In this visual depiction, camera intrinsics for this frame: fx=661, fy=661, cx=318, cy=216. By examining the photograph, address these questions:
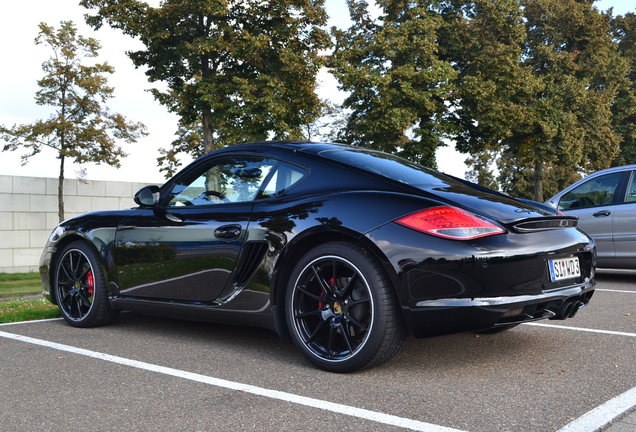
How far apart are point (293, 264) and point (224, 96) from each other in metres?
23.6

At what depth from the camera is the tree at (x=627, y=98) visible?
40094mm

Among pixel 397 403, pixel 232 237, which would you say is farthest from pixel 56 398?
pixel 397 403

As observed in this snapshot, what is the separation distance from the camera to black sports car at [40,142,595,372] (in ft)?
11.8

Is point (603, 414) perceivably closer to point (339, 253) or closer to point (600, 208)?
point (339, 253)

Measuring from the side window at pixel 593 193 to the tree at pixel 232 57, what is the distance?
54.4ft

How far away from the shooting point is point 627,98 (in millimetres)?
40062

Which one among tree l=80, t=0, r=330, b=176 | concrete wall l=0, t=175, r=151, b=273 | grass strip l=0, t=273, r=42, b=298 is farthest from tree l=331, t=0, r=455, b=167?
grass strip l=0, t=273, r=42, b=298

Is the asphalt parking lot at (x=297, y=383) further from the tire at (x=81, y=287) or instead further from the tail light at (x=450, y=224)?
the tail light at (x=450, y=224)

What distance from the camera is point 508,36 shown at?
34219mm

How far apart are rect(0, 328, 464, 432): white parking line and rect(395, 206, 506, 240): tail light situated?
1.05 meters

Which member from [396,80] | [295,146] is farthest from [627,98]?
[295,146]

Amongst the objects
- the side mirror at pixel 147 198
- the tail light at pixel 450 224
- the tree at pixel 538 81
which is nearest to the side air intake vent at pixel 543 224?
the tail light at pixel 450 224

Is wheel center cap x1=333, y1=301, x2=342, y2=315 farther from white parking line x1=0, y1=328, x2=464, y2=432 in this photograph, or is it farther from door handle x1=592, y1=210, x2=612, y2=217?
door handle x1=592, y1=210, x2=612, y2=217

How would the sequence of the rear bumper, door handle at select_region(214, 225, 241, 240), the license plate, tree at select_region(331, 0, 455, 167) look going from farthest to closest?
tree at select_region(331, 0, 455, 167) < door handle at select_region(214, 225, 241, 240) < the license plate < the rear bumper
